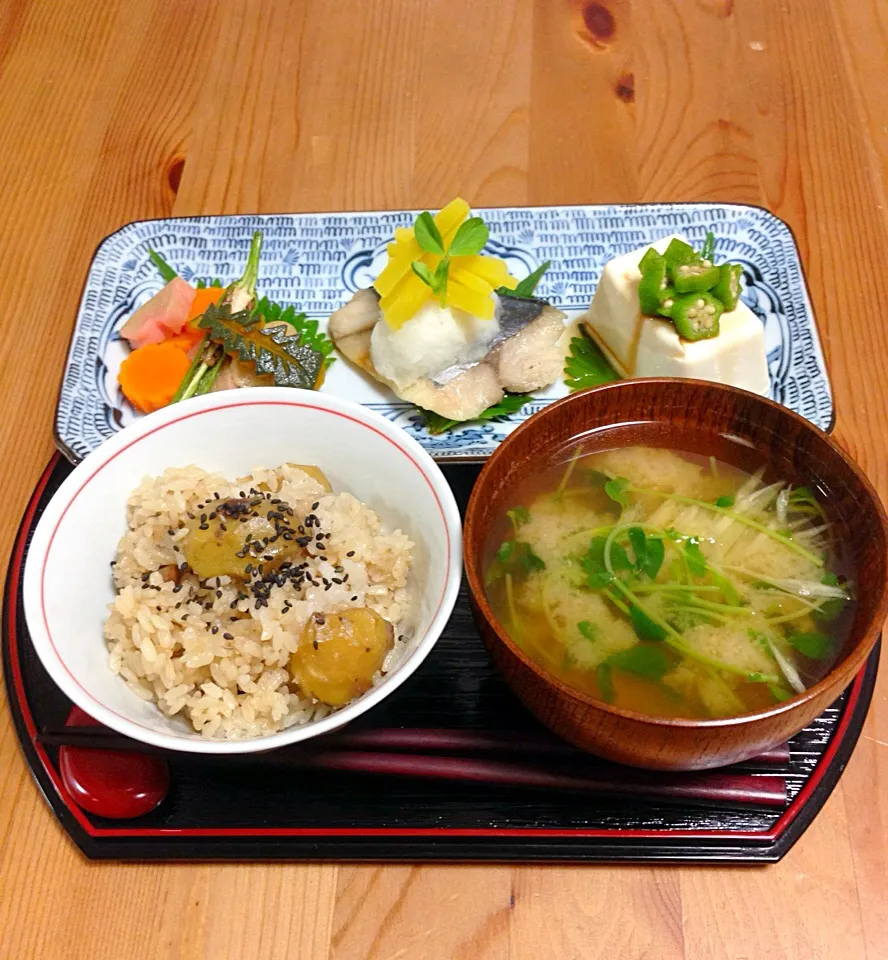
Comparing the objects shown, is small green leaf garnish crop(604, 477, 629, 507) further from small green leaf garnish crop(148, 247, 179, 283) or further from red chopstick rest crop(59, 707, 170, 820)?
small green leaf garnish crop(148, 247, 179, 283)

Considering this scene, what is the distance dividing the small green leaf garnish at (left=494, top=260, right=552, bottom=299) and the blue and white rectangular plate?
24 millimetres

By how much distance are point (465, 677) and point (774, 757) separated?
22.0 inches

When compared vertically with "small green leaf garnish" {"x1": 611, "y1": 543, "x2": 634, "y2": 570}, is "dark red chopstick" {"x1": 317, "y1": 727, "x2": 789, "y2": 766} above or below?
below

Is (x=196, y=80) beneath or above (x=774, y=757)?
above

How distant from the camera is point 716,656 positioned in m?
1.40

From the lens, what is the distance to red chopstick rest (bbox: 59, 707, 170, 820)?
1.47 m

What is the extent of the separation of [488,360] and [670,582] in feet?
2.87

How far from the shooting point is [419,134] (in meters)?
2.82

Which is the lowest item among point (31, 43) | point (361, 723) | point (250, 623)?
point (361, 723)

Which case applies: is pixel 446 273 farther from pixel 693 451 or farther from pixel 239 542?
pixel 239 542

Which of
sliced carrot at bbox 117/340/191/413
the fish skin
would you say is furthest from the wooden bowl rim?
sliced carrot at bbox 117/340/191/413

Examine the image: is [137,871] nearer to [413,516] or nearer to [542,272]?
[413,516]

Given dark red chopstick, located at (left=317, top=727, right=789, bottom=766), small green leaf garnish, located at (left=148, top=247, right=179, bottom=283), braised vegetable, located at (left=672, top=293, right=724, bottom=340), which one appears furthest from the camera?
small green leaf garnish, located at (left=148, top=247, right=179, bottom=283)

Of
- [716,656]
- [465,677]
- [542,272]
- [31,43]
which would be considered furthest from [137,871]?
[31,43]
